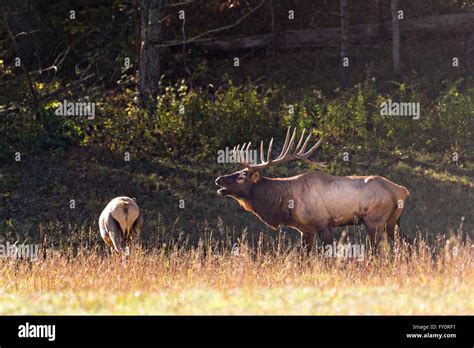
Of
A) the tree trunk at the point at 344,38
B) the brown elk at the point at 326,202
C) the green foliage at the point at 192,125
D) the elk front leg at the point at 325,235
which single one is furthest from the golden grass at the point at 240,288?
the tree trunk at the point at 344,38

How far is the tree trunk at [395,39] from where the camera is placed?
24.3 metres

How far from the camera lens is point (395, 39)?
2475cm

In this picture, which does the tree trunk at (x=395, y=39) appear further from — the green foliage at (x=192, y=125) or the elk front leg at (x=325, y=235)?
the elk front leg at (x=325, y=235)

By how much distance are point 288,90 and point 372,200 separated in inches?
392

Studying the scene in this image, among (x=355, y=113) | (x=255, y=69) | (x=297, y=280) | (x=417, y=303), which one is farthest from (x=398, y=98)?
(x=417, y=303)

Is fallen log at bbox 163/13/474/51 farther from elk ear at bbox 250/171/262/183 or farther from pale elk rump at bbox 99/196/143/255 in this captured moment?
pale elk rump at bbox 99/196/143/255

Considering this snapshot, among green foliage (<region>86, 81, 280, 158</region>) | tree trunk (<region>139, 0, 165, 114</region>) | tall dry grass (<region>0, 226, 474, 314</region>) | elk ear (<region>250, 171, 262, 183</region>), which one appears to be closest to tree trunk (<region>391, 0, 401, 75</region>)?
green foliage (<region>86, 81, 280, 158</region>)

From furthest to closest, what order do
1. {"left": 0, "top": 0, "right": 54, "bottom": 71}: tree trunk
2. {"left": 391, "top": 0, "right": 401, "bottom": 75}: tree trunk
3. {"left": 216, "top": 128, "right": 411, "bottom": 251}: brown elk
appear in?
{"left": 0, "top": 0, "right": 54, "bottom": 71}: tree trunk < {"left": 391, "top": 0, "right": 401, "bottom": 75}: tree trunk < {"left": 216, "top": 128, "right": 411, "bottom": 251}: brown elk

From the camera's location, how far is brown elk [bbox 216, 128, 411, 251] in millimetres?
15484

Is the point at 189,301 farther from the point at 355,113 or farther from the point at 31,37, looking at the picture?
the point at 31,37

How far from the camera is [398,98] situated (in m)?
23.7

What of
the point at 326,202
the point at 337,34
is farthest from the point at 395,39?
the point at 326,202

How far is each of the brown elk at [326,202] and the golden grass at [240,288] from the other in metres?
1.27

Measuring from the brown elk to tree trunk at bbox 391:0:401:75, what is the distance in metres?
9.27
